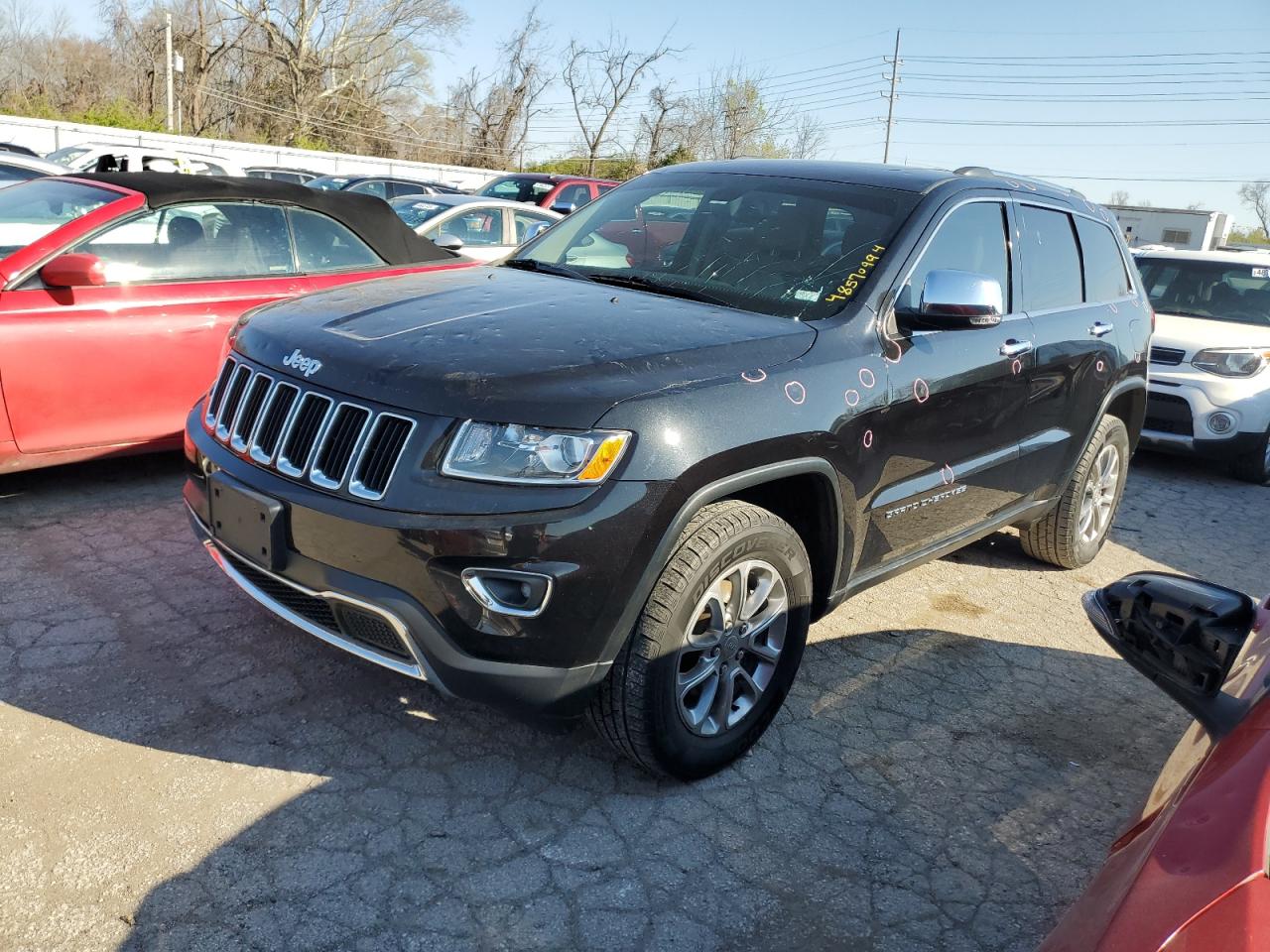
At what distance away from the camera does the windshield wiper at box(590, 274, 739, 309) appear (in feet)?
11.4

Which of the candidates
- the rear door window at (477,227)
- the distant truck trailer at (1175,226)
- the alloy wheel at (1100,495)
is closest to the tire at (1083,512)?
the alloy wheel at (1100,495)

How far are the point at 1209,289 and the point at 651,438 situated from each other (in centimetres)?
796

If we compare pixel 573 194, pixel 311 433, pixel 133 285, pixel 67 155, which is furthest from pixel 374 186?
pixel 311 433

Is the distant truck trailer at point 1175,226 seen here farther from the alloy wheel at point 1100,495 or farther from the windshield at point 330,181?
the alloy wheel at point 1100,495

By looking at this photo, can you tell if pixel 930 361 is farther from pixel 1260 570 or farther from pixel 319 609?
pixel 1260 570

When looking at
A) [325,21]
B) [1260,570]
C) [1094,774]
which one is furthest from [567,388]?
[325,21]

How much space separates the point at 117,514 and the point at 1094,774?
4.29 metres

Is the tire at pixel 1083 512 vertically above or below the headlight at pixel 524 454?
below

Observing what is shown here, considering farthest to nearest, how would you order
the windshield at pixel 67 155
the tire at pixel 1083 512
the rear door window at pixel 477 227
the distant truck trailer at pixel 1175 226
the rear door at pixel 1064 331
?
1. the distant truck trailer at pixel 1175 226
2. the windshield at pixel 67 155
3. the rear door window at pixel 477 227
4. the tire at pixel 1083 512
5. the rear door at pixel 1064 331

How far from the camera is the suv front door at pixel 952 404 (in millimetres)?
3453

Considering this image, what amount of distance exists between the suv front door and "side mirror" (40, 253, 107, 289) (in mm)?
3482

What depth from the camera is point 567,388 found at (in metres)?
2.62

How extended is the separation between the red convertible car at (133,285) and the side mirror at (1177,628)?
4.31m

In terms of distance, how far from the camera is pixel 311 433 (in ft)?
9.26
